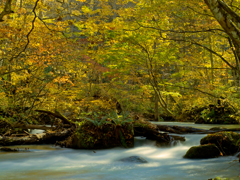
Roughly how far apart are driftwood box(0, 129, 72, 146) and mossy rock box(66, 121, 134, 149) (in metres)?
0.87

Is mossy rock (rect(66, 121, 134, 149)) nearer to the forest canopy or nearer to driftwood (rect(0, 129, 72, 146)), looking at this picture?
driftwood (rect(0, 129, 72, 146))

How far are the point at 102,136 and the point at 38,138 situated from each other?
2.48 metres

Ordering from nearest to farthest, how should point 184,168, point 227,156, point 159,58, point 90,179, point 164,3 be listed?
point 90,179 < point 184,168 < point 227,156 < point 164,3 < point 159,58

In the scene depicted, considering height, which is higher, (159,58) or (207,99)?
(159,58)

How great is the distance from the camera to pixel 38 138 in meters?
8.02

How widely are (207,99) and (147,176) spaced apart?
27.7 ft

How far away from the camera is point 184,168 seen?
539 cm

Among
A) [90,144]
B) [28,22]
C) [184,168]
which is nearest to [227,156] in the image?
[184,168]

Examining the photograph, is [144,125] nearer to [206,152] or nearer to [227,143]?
[206,152]

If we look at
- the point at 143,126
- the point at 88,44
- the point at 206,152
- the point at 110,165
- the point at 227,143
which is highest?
the point at 88,44

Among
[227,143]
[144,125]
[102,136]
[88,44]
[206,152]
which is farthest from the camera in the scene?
[88,44]

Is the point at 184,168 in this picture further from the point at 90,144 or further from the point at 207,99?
the point at 207,99

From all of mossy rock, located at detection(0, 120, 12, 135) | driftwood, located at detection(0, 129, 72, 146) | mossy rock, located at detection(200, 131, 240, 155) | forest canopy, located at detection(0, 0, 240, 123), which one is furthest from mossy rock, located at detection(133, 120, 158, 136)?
mossy rock, located at detection(0, 120, 12, 135)

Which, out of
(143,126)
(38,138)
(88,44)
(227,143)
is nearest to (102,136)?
(143,126)
